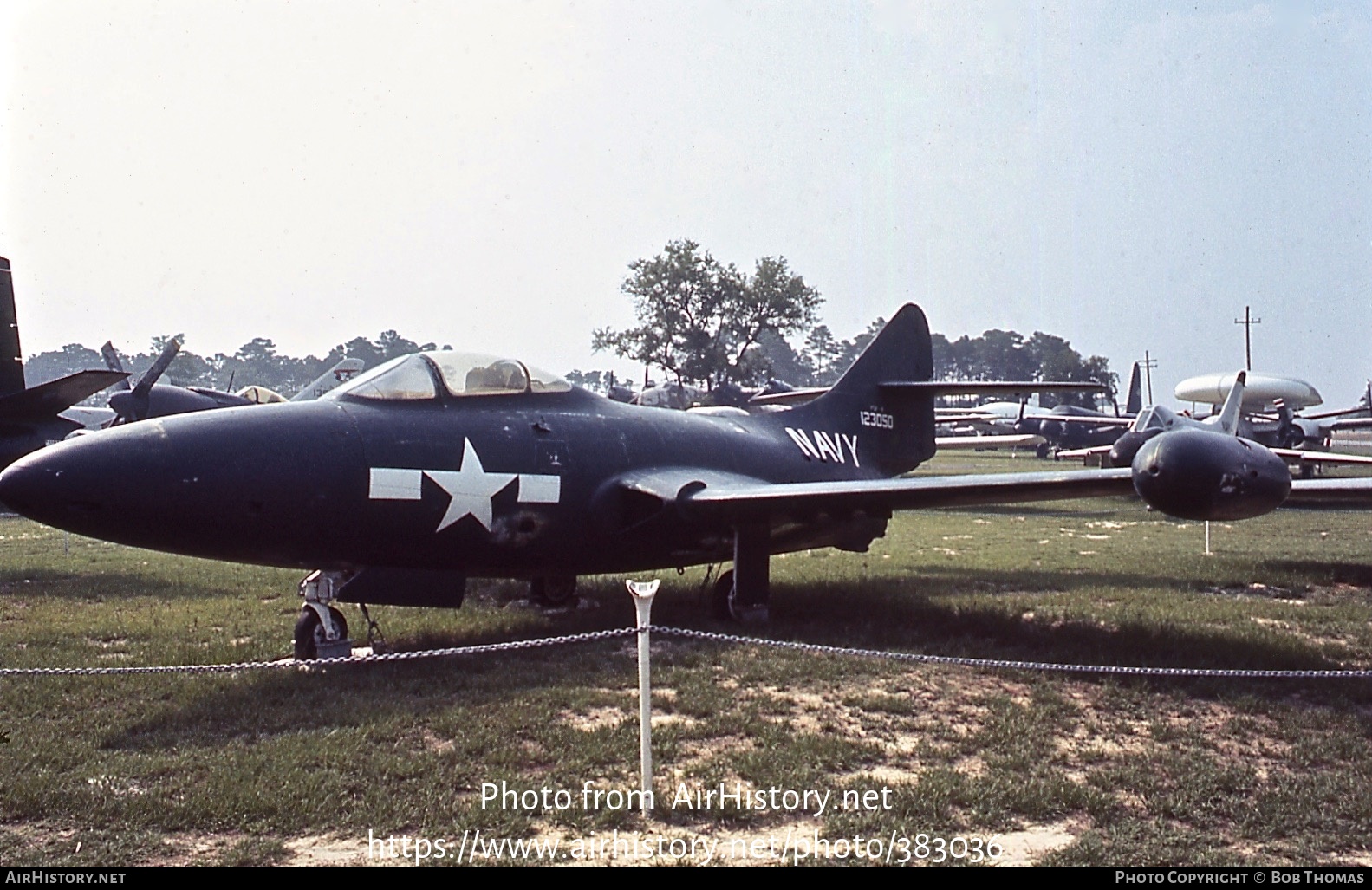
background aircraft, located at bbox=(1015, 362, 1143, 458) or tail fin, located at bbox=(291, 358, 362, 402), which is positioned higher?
tail fin, located at bbox=(291, 358, 362, 402)

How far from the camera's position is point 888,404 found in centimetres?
1289

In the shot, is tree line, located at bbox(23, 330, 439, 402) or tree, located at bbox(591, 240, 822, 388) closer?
tree, located at bbox(591, 240, 822, 388)

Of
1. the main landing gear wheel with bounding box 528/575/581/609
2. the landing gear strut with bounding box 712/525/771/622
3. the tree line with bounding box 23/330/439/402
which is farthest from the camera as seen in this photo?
the tree line with bounding box 23/330/439/402

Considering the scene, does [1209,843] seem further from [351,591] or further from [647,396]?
[647,396]

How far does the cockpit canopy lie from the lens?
7.78 m

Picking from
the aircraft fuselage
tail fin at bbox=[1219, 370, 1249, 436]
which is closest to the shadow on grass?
the aircraft fuselage

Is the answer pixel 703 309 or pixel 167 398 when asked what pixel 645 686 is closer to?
pixel 167 398

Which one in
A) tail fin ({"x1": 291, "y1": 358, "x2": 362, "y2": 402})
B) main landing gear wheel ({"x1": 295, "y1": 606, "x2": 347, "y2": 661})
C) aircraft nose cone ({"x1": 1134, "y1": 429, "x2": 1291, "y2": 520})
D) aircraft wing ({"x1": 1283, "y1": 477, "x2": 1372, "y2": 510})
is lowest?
main landing gear wheel ({"x1": 295, "y1": 606, "x2": 347, "y2": 661})

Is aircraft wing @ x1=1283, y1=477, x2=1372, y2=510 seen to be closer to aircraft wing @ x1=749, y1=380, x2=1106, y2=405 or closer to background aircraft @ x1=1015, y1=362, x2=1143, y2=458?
aircraft wing @ x1=749, y1=380, x2=1106, y2=405

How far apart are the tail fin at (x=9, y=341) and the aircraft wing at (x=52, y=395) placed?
256 millimetres

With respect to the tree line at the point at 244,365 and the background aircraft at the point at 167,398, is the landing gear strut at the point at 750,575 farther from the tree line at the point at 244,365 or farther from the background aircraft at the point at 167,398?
the tree line at the point at 244,365

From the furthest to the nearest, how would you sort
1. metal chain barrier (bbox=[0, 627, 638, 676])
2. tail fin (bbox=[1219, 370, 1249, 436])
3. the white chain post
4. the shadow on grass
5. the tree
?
the tree
tail fin (bbox=[1219, 370, 1249, 436])
the shadow on grass
metal chain barrier (bbox=[0, 627, 638, 676])
the white chain post

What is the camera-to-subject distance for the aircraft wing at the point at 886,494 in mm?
8156

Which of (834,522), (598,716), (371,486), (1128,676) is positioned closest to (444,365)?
(371,486)
